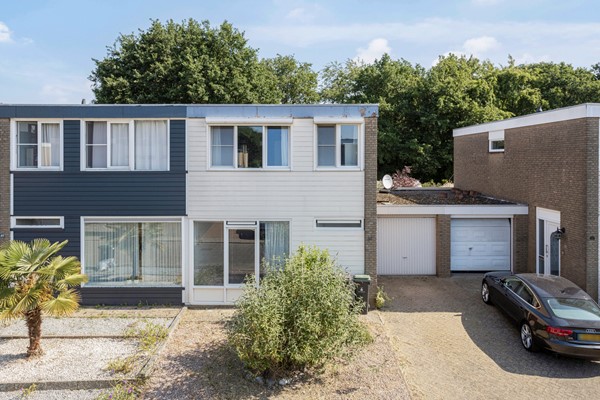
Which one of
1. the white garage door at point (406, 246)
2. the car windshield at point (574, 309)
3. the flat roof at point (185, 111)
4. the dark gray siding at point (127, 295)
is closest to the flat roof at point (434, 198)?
the white garage door at point (406, 246)

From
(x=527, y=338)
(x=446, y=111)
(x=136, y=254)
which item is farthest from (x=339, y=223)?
(x=446, y=111)

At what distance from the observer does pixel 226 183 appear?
1326cm

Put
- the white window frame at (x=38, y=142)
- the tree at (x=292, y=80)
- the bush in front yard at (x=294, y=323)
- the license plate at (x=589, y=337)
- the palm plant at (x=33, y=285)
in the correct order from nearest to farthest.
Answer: the bush in front yard at (x=294, y=323) < the palm plant at (x=33, y=285) < the license plate at (x=589, y=337) < the white window frame at (x=38, y=142) < the tree at (x=292, y=80)

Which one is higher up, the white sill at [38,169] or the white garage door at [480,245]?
the white sill at [38,169]

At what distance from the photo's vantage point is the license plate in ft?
30.5

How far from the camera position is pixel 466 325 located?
1201 cm

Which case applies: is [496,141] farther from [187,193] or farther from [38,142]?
[38,142]

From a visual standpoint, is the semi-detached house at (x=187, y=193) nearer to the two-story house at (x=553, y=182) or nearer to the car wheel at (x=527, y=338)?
the car wheel at (x=527, y=338)

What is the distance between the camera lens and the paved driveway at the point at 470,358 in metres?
8.70

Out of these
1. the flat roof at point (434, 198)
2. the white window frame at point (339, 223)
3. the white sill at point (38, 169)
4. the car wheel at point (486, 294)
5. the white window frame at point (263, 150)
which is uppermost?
the white window frame at point (263, 150)

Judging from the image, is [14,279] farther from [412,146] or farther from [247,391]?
[412,146]

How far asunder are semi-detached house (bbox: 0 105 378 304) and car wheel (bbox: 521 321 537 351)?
4270 mm

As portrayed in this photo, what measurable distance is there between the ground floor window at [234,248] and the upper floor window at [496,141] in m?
11.1

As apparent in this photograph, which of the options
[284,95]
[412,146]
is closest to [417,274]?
[412,146]
